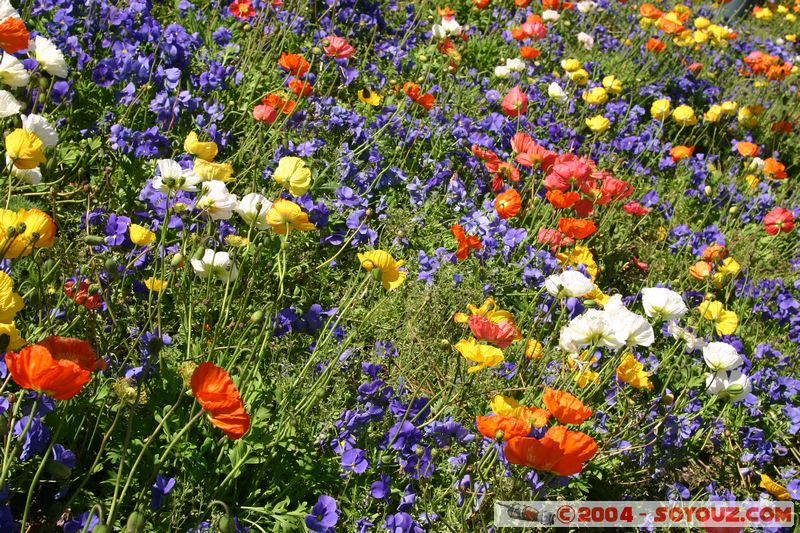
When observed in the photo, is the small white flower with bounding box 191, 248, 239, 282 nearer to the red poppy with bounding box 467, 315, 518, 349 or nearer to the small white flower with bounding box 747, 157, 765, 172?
the red poppy with bounding box 467, 315, 518, 349

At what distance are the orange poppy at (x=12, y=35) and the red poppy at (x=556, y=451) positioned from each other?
5.15ft

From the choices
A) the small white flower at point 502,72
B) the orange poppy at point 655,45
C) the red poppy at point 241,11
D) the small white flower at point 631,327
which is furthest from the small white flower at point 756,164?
the red poppy at point 241,11

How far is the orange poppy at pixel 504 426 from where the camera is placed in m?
1.64

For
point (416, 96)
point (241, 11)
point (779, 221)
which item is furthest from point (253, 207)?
point (779, 221)

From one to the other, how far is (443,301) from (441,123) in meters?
1.38

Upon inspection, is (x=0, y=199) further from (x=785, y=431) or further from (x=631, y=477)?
(x=785, y=431)

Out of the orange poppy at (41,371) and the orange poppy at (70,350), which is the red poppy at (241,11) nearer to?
the orange poppy at (70,350)

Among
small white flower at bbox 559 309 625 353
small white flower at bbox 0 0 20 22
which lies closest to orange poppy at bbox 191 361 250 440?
small white flower at bbox 559 309 625 353

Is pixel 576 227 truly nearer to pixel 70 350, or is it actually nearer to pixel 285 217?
pixel 285 217

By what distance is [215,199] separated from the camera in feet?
6.53

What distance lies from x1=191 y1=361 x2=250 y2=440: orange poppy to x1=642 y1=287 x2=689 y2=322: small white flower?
1.43m

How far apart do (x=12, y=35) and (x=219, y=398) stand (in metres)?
1.18

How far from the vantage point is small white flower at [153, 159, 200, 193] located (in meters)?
1.92

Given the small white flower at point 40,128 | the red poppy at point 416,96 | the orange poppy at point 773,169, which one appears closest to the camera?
the small white flower at point 40,128
